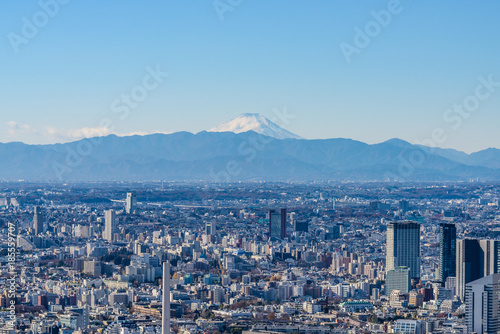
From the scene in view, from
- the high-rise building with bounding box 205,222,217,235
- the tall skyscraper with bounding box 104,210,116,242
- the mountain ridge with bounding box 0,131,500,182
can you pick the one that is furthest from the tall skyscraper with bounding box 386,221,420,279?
the mountain ridge with bounding box 0,131,500,182

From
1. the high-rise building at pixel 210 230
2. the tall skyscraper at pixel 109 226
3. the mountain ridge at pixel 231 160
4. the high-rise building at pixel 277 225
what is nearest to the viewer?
the tall skyscraper at pixel 109 226

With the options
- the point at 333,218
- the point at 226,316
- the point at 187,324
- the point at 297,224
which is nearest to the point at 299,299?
the point at 226,316

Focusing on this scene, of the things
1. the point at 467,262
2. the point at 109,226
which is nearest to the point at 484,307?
the point at 467,262

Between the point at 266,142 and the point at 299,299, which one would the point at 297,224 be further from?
the point at 266,142

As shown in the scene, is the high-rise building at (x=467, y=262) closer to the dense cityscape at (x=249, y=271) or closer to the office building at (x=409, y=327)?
the dense cityscape at (x=249, y=271)

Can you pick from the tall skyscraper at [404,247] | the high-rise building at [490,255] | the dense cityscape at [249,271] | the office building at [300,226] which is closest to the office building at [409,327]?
the dense cityscape at [249,271]
